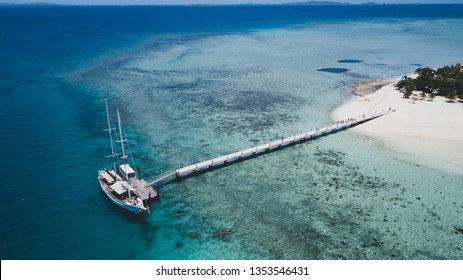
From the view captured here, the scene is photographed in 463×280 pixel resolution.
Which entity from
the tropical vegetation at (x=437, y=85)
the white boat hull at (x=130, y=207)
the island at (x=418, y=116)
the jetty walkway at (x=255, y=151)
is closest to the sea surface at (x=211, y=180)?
the white boat hull at (x=130, y=207)

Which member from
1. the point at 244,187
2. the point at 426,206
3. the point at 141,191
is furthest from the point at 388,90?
the point at 141,191

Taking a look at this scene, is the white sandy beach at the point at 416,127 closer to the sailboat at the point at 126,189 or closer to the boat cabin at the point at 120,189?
the sailboat at the point at 126,189

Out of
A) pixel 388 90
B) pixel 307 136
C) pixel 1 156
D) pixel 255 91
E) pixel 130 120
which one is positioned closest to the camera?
pixel 1 156

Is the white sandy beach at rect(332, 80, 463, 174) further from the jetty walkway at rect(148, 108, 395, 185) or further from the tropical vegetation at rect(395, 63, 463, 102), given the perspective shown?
the tropical vegetation at rect(395, 63, 463, 102)

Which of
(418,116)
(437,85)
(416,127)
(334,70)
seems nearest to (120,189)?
(416,127)

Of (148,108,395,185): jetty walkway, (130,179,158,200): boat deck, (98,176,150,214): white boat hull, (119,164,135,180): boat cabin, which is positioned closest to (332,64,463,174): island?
(148,108,395,185): jetty walkway

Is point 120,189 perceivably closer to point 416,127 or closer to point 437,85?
point 416,127

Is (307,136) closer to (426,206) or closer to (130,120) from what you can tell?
(426,206)

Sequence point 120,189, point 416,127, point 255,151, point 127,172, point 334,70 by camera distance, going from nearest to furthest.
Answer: point 120,189 < point 127,172 < point 255,151 < point 416,127 < point 334,70
